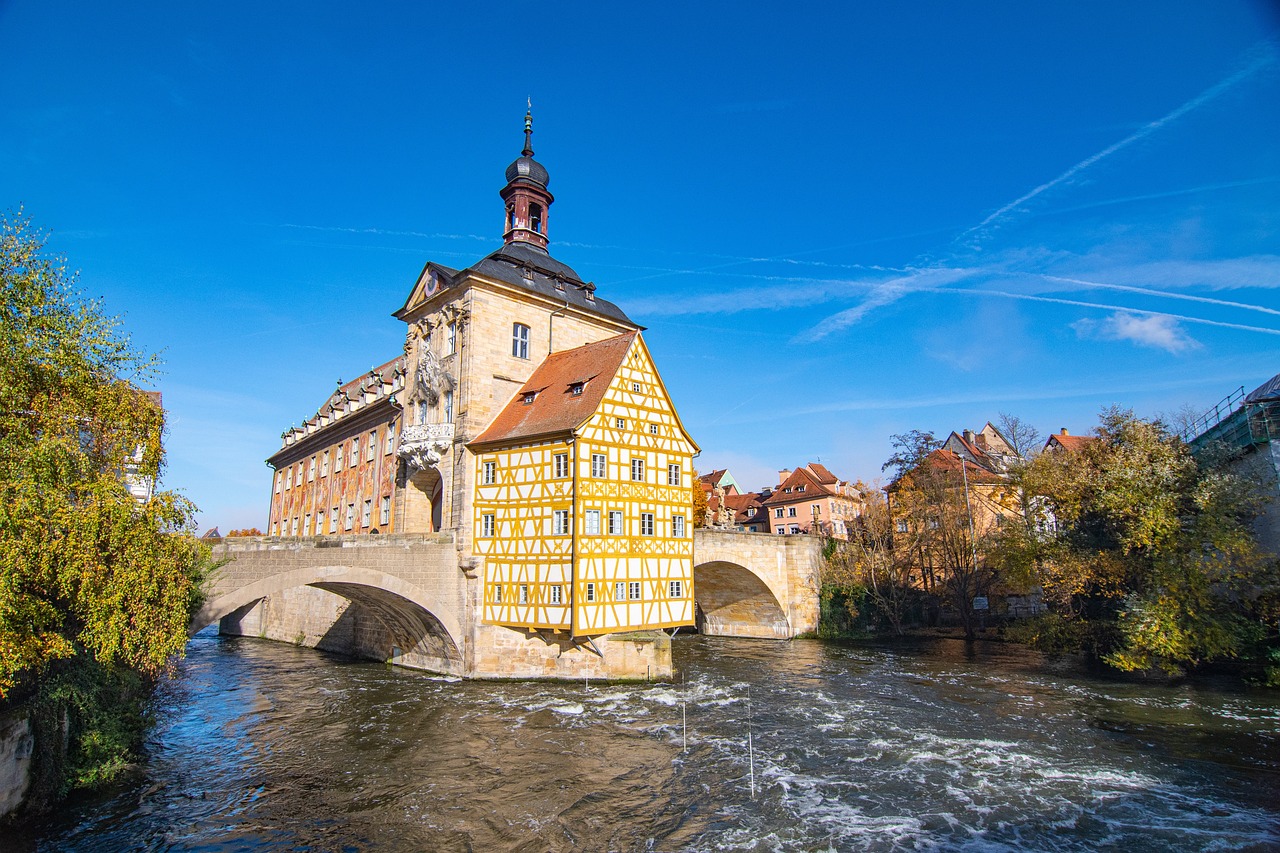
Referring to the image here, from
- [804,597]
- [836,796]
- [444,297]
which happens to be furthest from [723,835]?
[804,597]

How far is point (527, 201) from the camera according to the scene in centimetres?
3100

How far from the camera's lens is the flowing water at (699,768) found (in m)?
11.2

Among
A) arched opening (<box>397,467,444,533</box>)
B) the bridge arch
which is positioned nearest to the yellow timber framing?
the bridge arch

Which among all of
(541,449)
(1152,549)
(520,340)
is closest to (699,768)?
(541,449)

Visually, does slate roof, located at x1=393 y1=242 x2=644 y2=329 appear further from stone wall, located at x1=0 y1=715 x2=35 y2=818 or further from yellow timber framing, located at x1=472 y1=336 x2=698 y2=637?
stone wall, located at x1=0 y1=715 x2=35 y2=818

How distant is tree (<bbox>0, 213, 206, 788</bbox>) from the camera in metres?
9.59

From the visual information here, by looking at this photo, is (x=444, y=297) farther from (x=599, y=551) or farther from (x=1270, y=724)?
(x=1270, y=724)

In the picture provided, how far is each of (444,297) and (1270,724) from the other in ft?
87.2

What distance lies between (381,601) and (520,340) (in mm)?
10238

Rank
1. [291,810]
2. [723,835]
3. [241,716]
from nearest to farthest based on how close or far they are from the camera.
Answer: [723,835], [291,810], [241,716]

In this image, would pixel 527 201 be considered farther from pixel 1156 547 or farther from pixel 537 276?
pixel 1156 547

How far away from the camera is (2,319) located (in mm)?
10242

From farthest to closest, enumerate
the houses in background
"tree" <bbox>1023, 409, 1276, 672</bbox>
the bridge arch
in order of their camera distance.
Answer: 1. the houses in background
2. "tree" <bbox>1023, 409, 1276, 672</bbox>
3. the bridge arch

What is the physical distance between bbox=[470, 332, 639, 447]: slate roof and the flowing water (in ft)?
26.3
